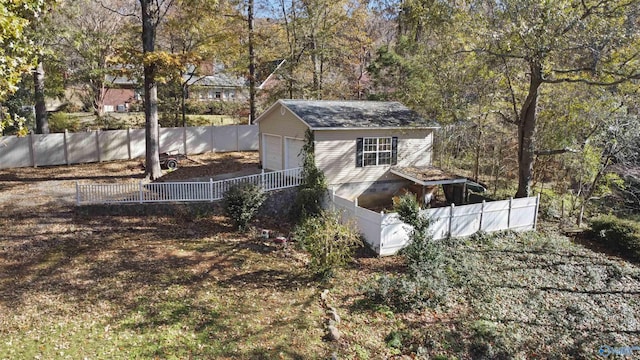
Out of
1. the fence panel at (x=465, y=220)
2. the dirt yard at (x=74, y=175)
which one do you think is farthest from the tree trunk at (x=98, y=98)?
the fence panel at (x=465, y=220)

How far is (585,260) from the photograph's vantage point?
1341 centimetres

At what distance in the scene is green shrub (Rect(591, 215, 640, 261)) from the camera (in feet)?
46.6

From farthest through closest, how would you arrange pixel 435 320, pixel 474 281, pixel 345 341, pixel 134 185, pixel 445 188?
pixel 445 188 → pixel 134 185 → pixel 474 281 → pixel 435 320 → pixel 345 341

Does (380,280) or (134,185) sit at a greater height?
(134,185)

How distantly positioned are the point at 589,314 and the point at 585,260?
368cm

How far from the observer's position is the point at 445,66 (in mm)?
19453

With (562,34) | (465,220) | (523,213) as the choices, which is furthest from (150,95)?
(523,213)

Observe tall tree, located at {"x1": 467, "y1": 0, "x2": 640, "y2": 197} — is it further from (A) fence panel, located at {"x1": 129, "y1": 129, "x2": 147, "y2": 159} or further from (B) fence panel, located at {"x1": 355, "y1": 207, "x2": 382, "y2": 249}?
(A) fence panel, located at {"x1": 129, "y1": 129, "x2": 147, "y2": 159}

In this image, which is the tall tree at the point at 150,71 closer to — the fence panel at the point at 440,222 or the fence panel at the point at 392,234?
the fence panel at the point at 392,234

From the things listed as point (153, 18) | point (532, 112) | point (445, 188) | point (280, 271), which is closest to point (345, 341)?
point (280, 271)

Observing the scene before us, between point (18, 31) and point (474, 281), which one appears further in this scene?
point (474, 281)

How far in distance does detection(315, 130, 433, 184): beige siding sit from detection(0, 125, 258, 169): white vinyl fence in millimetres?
12144

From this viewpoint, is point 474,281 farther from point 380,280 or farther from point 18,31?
point 18,31

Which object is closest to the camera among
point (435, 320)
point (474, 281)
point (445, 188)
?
point (435, 320)
